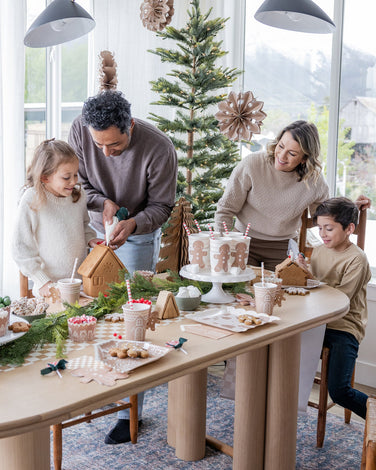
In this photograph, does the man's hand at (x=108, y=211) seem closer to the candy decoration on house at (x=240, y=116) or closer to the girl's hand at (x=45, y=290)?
the girl's hand at (x=45, y=290)

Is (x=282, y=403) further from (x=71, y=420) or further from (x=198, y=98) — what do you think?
(x=198, y=98)

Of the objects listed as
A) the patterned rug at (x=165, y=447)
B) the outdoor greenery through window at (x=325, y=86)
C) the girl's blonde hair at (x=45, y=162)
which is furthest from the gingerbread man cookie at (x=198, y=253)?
the outdoor greenery through window at (x=325, y=86)

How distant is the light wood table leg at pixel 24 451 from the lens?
53.6 inches

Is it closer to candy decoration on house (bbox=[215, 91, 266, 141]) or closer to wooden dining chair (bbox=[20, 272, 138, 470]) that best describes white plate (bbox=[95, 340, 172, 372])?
wooden dining chair (bbox=[20, 272, 138, 470])

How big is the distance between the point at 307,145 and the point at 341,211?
34 cm

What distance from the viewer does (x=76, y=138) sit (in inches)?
105

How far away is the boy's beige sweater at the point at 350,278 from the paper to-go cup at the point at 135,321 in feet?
3.95

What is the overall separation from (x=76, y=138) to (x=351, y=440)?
1946 mm

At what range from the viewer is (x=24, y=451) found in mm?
1365

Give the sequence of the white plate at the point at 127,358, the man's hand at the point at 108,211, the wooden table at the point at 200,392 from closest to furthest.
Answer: the wooden table at the point at 200,392 < the white plate at the point at 127,358 < the man's hand at the point at 108,211

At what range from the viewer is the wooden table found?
129 cm

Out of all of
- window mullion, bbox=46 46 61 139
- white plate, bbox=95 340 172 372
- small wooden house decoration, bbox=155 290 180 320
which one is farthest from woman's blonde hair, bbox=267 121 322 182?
window mullion, bbox=46 46 61 139

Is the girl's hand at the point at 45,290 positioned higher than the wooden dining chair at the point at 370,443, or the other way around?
the girl's hand at the point at 45,290

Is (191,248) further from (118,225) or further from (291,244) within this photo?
(291,244)
